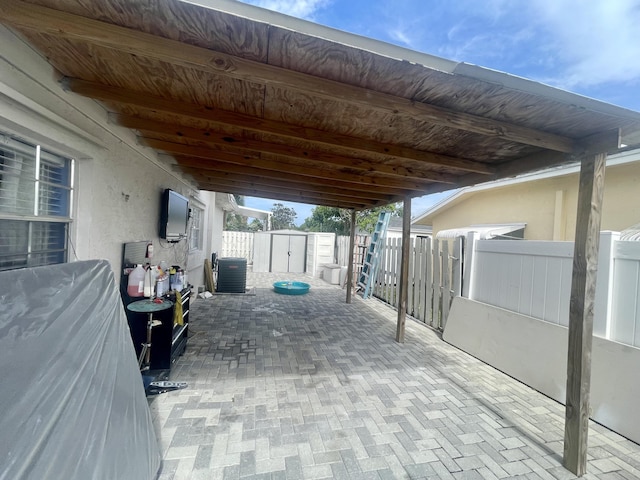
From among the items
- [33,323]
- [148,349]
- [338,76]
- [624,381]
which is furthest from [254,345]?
[624,381]

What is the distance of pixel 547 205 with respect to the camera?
19.6 ft

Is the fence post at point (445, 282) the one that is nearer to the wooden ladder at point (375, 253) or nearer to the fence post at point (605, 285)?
the fence post at point (605, 285)

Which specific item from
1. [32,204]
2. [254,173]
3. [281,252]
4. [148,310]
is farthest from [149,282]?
[281,252]

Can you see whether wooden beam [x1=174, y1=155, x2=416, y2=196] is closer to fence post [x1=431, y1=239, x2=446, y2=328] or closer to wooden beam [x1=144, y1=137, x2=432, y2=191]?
wooden beam [x1=144, y1=137, x2=432, y2=191]

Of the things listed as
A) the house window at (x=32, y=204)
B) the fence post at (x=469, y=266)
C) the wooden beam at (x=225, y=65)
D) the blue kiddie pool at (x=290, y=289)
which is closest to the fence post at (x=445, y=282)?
the fence post at (x=469, y=266)

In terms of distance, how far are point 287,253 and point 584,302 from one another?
10.7 metres

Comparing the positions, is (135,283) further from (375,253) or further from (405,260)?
(375,253)

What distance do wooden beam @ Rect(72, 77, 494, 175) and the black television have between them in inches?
78.7

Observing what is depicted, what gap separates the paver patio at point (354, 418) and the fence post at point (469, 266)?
95cm

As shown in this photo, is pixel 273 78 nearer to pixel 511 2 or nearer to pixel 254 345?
pixel 254 345

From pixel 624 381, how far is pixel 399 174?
2798mm

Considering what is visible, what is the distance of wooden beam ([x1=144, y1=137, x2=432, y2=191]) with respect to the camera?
131 inches

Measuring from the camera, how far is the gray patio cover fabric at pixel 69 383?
38.0 inches

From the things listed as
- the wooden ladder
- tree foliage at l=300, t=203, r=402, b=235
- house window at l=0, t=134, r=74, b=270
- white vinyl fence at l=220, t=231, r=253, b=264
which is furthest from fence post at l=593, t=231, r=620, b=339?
tree foliage at l=300, t=203, r=402, b=235
